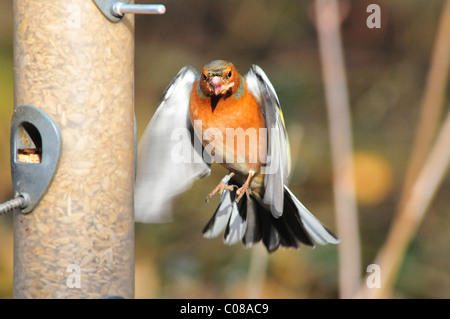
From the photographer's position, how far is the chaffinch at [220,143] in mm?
3477

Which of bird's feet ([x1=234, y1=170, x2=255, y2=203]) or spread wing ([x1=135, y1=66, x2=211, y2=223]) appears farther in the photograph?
bird's feet ([x1=234, y1=170, x2=255, y2=203])

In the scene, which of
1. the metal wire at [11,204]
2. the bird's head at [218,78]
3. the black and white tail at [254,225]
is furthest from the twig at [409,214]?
the metal wire at [11,204]

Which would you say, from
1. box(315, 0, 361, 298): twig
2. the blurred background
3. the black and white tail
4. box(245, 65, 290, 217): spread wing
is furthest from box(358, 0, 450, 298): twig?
box(245, 65, 290, 217): spread wing

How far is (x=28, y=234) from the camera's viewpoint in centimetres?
316

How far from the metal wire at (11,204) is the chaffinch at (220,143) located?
2.14 ft

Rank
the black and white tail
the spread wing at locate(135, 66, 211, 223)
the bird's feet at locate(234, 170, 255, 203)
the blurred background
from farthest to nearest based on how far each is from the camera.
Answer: the blurred background < the black and white tail < the bird's feet at locate(234, 170, 255, 203) < the spread wing at locate(135, 66, 211, 223)

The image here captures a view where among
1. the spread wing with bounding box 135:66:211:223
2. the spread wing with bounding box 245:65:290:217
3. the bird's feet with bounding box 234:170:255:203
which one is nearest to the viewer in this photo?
the spread wing with bounding box 245:65:290:217

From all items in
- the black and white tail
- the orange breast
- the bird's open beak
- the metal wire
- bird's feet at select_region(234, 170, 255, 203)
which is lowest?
the black and white tail

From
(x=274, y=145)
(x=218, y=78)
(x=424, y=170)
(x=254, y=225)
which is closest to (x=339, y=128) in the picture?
(x=424, y=170)

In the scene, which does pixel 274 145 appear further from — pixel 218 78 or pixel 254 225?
pixel 254 225

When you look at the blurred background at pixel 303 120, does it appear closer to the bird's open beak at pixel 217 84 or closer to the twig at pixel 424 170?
the twig at pixel 424 170

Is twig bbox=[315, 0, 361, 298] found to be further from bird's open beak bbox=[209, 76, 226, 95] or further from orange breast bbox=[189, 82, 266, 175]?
bird's open beak bbox=[209, 76, 226, 95]

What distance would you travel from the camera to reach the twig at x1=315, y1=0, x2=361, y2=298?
454 cm

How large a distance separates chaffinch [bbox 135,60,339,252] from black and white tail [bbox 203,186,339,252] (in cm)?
1
